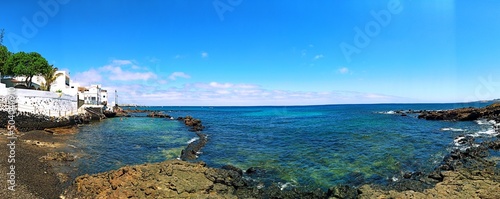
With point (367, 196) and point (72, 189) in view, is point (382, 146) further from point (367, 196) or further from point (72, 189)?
point (72, 189)

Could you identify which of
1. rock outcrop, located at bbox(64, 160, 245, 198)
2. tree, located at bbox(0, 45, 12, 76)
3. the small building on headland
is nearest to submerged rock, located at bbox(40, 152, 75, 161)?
rock outcrop, located at bbox(64, 160, 245, 198)

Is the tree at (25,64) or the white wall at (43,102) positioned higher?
the tree at (25,64)

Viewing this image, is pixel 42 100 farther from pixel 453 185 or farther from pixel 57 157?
pixel 453 185

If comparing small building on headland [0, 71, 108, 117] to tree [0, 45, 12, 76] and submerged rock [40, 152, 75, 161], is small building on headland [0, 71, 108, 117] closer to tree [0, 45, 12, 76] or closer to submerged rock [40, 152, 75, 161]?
tree [0, 45, 12, 76]

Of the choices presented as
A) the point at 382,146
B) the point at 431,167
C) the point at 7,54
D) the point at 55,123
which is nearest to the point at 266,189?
the point at 431,167

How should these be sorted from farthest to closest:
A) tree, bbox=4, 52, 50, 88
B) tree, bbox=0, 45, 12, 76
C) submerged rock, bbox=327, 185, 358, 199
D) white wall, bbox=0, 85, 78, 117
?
tree, bbox=0, 45, 12, 76 < tree, bbox=4, 52, 50, 88 < white wall, bbox=0, 85, 78, 117 < submerged rock, bbox=327, 185, 358, 199

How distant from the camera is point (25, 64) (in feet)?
151

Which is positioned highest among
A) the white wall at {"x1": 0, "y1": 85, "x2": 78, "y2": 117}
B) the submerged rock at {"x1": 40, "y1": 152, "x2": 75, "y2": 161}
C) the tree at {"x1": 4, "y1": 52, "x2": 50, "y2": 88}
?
the tree at {"x1": 4, "y1": 52, "x2": 50, "y2": 88}

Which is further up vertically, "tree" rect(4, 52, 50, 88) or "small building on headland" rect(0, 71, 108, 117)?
"tree" rect(4, 52, 50, 88)

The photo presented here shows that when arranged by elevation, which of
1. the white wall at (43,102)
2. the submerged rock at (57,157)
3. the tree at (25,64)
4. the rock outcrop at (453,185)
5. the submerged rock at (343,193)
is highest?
the tree at (25,64)

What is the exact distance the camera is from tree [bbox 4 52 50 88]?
44.5 meters

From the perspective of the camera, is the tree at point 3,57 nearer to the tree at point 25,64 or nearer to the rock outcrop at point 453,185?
the tree at point 25,64

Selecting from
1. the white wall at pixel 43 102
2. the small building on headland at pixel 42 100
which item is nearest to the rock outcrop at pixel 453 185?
the small building on headland at pixel 42 100

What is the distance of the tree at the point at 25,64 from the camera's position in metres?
44.5
